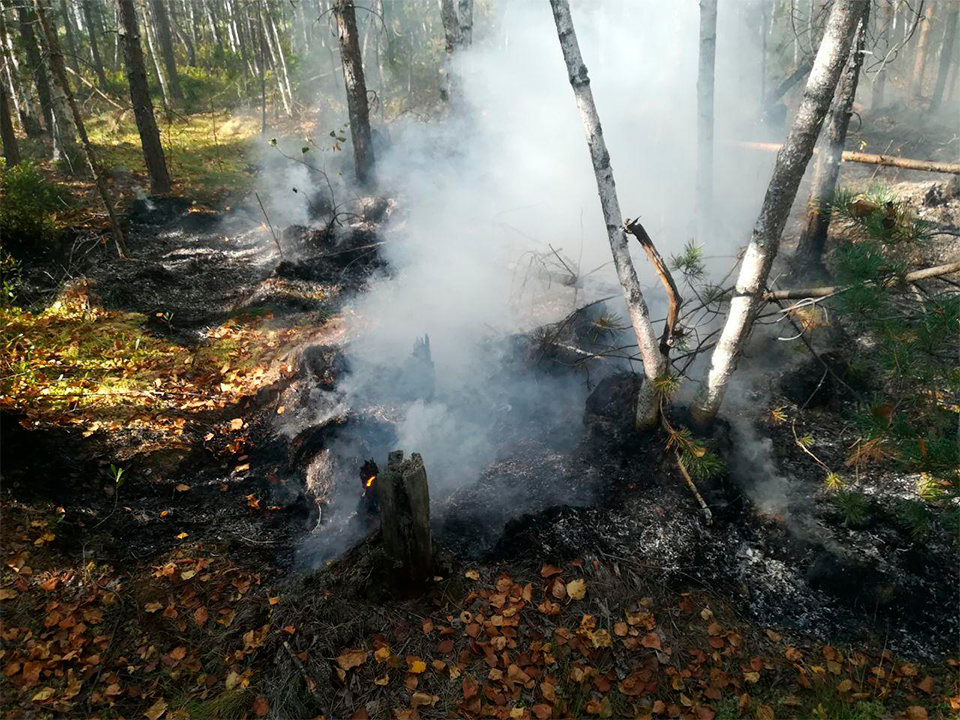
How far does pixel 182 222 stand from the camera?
10156 mm

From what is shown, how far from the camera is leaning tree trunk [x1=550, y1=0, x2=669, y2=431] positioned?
3.97 m

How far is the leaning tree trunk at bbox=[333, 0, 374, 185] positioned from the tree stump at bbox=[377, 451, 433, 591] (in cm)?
906

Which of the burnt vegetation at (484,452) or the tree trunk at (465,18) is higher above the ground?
the tree trunk at (465,18)

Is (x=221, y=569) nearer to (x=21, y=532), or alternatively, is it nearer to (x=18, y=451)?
(x=21, y=532)

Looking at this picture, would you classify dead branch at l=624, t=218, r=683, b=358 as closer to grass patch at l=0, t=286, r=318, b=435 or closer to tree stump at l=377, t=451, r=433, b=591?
tree stump at l=377, t=451, r=433, b=591

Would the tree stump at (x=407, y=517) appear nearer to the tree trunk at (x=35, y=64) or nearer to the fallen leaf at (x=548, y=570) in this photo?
the fallen leaf at (x=548, y=570)

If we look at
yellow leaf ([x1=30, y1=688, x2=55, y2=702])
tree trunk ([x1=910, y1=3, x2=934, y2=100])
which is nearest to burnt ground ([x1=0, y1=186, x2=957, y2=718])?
yellow leaf ([x1=30, y1=688, x2=55, y2=702])

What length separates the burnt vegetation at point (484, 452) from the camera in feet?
10.5

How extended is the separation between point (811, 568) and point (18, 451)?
6.50m

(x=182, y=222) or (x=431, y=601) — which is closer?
(x=431, y=601)

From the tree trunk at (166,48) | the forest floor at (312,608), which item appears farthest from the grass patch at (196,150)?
the forest floor at (312,608)

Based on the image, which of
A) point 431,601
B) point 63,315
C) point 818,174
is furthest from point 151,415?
point 818,174

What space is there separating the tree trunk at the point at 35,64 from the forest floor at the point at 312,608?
7.70m

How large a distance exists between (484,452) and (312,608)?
7.08 ft
